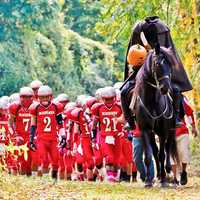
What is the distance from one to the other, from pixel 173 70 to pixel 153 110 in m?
0.72

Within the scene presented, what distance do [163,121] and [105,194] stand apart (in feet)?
6.69

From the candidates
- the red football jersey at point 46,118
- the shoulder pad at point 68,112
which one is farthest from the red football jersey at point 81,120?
the red football jersey at point 46,118

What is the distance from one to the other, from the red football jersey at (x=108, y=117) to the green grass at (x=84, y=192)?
8.39 feet

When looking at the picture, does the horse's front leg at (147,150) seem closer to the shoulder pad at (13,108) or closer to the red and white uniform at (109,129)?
the red and white uniform at (109,129)

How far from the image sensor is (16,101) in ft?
66.1

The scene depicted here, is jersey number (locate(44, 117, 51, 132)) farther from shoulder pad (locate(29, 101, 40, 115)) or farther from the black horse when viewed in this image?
the black horse

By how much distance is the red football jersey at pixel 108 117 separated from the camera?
59.2 feet

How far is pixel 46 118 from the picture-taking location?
18.9m

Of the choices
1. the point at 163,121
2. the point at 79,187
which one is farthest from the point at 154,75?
the point at 79,187

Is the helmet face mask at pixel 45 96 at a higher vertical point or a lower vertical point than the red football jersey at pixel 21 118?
higher

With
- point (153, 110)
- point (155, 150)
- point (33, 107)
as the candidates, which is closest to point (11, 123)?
point (33, 107)

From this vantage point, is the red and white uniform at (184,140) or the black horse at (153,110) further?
the red and white uniform at (184,140)

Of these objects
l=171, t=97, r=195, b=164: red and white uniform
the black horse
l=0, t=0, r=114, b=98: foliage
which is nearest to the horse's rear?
the black horse

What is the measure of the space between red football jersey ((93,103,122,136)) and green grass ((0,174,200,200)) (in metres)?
2.56
